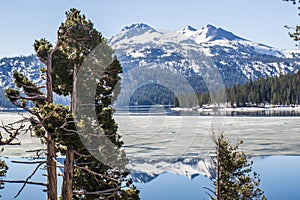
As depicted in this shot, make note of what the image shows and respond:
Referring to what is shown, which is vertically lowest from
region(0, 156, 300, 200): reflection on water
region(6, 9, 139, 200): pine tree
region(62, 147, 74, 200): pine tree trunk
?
region(0, 156, 300, 200): reflection on water

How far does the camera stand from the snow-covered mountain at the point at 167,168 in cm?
3134

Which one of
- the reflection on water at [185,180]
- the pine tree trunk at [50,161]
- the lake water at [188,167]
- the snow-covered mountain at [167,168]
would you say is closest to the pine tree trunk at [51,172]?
the pine tree trunk at [50,161]

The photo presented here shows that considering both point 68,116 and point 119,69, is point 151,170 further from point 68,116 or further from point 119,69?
point 68,116

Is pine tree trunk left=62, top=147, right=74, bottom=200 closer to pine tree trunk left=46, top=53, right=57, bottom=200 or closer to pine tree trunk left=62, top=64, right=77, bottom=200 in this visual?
pine tree trunk left=62, top=64, right=77, bottom=200

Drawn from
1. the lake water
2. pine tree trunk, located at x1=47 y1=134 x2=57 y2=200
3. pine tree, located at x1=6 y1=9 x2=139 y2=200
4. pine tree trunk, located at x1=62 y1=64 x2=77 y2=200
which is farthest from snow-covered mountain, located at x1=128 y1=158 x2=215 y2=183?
pine tree trunk, located at x1=47 y1=134 x2=57 y2=200

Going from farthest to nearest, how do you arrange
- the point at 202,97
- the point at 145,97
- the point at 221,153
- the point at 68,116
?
the point at 145,97, the point at 202,97, the point at 221,153, the point at 68,116

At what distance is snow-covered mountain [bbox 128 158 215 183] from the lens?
31.3 meters

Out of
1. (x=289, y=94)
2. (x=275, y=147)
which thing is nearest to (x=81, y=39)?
(x=275, y=147)

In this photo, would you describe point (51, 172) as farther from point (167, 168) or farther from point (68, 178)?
point (167, 168)

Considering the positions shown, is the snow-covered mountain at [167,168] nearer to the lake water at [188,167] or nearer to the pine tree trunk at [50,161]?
the lake water at [188,167]

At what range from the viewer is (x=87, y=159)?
456 inches

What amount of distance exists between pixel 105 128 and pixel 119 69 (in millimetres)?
1664

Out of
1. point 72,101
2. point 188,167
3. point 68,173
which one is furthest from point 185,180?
point 72,101

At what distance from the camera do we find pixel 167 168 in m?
35.2
